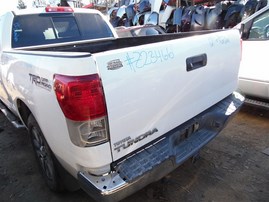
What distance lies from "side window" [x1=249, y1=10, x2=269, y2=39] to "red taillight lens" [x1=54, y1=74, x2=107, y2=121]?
10.4 ft

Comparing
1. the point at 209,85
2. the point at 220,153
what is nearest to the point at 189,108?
the point at 209,85

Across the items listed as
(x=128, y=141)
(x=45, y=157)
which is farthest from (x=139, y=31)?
(x=128, y=141)

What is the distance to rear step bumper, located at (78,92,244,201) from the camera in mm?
1812

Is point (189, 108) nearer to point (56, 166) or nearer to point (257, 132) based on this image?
point (56, 166)

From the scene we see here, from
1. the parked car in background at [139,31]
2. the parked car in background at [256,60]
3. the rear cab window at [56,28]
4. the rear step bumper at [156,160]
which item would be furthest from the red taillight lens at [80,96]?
the parked car in background at [139,31]

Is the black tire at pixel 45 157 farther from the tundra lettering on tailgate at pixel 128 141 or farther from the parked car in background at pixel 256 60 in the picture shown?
the parked car in background at pixel 256 60

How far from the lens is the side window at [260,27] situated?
3905 mm

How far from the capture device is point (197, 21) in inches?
414

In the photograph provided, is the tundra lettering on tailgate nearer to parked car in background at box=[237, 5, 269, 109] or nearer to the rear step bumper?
the rear step bumper

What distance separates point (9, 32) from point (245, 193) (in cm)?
335

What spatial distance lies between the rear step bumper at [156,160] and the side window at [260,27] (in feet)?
6.07

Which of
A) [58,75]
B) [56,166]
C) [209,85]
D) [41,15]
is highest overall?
[41,15]

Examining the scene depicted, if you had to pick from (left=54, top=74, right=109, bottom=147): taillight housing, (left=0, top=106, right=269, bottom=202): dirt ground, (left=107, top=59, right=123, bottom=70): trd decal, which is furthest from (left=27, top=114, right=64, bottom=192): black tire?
(left=107, top=59, right=123, bottom=70): trd decal

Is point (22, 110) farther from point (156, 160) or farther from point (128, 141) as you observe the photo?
point (156, 160)
